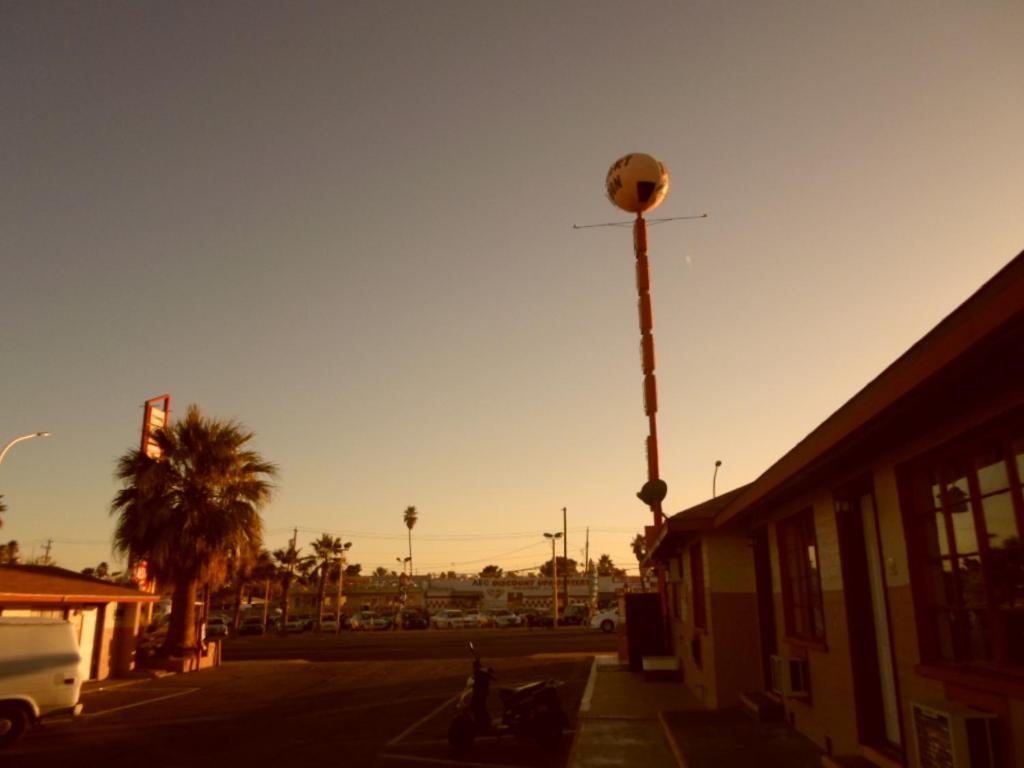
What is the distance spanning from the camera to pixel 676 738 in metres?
10.5

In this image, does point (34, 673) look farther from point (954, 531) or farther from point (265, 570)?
point (265, 570)

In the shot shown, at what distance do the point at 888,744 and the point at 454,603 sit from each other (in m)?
80.7

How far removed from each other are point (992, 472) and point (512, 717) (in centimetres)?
856

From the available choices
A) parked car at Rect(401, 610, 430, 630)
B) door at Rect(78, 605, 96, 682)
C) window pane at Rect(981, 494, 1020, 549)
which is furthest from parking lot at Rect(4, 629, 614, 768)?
parked car at Rect(401, 610, 430, 630)

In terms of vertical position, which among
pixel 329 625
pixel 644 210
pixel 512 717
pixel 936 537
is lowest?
pixel 329 625

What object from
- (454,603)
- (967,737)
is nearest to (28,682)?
(967,737)

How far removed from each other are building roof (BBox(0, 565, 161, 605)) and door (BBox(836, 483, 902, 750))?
18306 millimetres

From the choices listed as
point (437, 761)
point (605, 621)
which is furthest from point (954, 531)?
point (605, 621)

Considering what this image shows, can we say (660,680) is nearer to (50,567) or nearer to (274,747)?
(274,747)

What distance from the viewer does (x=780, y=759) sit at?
8867 millimetres

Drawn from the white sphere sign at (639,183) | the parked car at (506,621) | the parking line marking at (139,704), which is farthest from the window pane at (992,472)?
the parked car at (506,621)

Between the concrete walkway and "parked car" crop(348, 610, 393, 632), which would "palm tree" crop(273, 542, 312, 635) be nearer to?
"parked car" crop(348, 610, 393, 632)

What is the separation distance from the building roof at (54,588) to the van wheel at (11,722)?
233 inches

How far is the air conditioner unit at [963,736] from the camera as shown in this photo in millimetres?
4898
